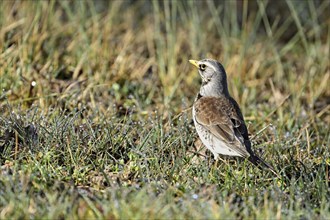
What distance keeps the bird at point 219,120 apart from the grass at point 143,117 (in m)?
0.14

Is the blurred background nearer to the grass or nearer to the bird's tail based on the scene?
the grass

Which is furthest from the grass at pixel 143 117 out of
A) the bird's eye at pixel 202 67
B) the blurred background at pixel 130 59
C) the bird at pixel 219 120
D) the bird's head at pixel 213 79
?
the bird's eye at pixel 202 67

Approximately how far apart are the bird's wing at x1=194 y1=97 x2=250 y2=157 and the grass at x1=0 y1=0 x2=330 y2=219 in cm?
20

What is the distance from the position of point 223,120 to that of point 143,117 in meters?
1.39

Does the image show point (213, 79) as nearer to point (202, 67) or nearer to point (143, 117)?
point (202, 67)

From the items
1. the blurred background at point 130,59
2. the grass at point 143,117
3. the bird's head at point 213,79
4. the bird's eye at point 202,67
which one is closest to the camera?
the grass at point 143,117

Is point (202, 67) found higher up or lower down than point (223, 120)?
higher up

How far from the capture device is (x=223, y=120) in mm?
5875

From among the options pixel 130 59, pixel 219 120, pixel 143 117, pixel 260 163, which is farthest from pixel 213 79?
pixel 130 59

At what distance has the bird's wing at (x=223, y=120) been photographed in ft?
18.3

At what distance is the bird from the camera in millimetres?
5566

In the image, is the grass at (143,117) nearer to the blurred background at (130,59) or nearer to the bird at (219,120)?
the blurred background at (130,59)

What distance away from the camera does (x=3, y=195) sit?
447 centimetres

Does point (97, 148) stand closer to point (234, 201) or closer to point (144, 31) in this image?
point (234, 201)
